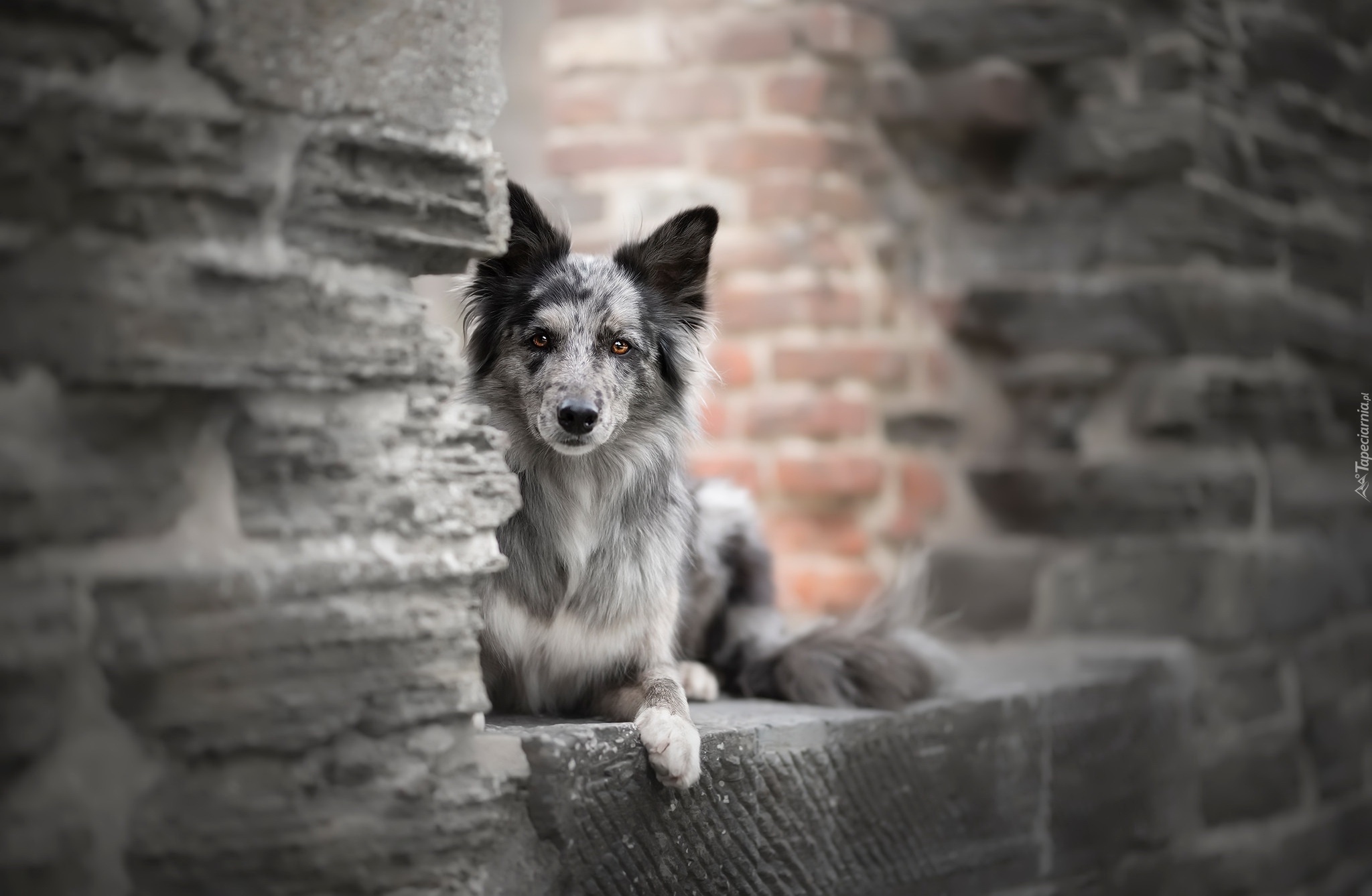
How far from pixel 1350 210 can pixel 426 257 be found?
3.63 meters

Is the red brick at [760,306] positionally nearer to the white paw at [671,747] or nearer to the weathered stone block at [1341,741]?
the white paw at [671,747]

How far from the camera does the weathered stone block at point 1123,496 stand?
3.54 m

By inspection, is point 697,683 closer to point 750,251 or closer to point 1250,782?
point 750,251

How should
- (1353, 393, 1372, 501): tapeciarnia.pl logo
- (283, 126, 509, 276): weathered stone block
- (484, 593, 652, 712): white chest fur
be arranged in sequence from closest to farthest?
(283, 126, 509, 276): weathered stone block → (484, 593, 652, 712): white chest fur → (1353, 393, 1372, 501): tapeciarnia.pl logo

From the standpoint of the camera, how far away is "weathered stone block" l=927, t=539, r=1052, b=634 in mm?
3682

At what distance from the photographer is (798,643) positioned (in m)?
2.69

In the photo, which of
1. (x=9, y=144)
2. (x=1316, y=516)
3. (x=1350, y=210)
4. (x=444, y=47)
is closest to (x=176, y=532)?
(x=9, y=144)

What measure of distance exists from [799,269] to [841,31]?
29.7 inches

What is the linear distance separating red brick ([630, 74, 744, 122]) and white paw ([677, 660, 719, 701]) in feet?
6.43

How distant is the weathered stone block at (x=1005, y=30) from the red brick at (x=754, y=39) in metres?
0.36

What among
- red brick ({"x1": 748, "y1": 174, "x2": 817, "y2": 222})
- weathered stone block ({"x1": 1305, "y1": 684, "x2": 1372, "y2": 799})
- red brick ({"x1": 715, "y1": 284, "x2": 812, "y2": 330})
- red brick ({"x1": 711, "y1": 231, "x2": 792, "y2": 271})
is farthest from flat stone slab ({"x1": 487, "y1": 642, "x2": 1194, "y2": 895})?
red brick ({"x1": 748, "y1": 174, "x2": 817, "y2": 222})

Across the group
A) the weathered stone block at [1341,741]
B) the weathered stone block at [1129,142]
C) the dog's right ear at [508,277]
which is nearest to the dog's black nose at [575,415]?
the dog's right ear at [508,277]

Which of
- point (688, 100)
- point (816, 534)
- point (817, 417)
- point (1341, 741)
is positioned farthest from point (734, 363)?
point (1341, 741)

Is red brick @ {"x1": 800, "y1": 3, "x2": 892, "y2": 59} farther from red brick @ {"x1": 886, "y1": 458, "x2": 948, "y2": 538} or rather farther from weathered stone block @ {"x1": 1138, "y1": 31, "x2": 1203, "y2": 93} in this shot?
red brick @ {"x1": 886, "y1": 458, "x2": 948, "y2": 538}
